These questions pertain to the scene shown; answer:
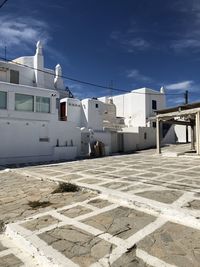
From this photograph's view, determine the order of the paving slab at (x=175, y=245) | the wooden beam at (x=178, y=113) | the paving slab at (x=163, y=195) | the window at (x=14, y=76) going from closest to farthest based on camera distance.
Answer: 1. the paving slab at (x=175, y=245)
2. the paving slab at (x=163, y=195)
3. the wooden beam at (x=178, y=113)
4. the window at (x=14, y=76)

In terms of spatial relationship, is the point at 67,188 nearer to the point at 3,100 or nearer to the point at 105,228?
the point at 105,228

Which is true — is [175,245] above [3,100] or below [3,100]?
below

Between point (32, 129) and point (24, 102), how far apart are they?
204 cm

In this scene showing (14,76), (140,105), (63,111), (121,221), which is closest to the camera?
(121,221)

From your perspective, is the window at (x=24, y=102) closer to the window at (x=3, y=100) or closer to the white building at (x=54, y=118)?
the white building at (x=54, y=118)

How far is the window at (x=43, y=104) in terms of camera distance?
1952 centimetres

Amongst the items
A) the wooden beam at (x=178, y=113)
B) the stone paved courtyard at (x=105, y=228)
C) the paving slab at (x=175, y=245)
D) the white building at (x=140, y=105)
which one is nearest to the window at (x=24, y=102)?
the wooden beam at (x=178, y=113)

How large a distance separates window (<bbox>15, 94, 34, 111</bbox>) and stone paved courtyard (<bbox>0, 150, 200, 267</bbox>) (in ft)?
38.5

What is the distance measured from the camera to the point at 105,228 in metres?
4.74

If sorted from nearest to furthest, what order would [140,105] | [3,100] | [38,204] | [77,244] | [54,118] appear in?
[77,244] → [38,204] → [3,100] → [54,118] → [140,105]

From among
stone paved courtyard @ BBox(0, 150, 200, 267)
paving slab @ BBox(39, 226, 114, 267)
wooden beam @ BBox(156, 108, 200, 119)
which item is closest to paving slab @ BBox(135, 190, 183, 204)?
stone paved courtyard @ BBox(0, 150, 200, 267)

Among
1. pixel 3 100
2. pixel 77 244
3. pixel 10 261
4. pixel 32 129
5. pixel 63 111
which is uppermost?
pixel 63 111

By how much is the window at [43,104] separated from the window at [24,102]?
52cm

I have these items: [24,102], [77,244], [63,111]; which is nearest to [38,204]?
[77,244]
